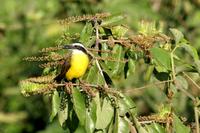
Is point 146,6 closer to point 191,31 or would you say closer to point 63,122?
point 191,31

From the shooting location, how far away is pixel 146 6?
25.1ft

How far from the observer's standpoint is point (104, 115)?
11.3ft

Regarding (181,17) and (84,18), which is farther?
(181,17)

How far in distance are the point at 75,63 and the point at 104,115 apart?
48 centimetres

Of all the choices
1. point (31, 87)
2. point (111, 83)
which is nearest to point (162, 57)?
point (111, 83)

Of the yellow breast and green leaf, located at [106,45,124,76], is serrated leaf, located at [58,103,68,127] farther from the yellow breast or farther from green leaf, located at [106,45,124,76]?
green leaf, located at [106,45,124,76]

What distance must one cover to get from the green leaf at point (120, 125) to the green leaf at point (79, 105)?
18cm

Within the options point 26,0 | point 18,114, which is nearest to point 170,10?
point 26,0

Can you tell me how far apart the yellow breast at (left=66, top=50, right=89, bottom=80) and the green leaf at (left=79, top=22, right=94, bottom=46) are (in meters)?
0.07

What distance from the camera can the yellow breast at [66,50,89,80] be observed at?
3.67 m

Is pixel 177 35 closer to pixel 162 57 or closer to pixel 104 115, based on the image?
pixel 162 57

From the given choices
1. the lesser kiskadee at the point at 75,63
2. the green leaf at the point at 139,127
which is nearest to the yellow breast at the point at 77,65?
the lesser kiskadee at the point at 75,63

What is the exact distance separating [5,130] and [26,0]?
62.4 inches

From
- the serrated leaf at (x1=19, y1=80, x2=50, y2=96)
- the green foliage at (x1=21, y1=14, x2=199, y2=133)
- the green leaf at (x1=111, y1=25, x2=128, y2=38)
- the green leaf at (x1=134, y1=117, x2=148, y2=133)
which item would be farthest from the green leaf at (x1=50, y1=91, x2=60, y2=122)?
the green leaf at (x1=111, y1=25, x2=128, y2=38)
